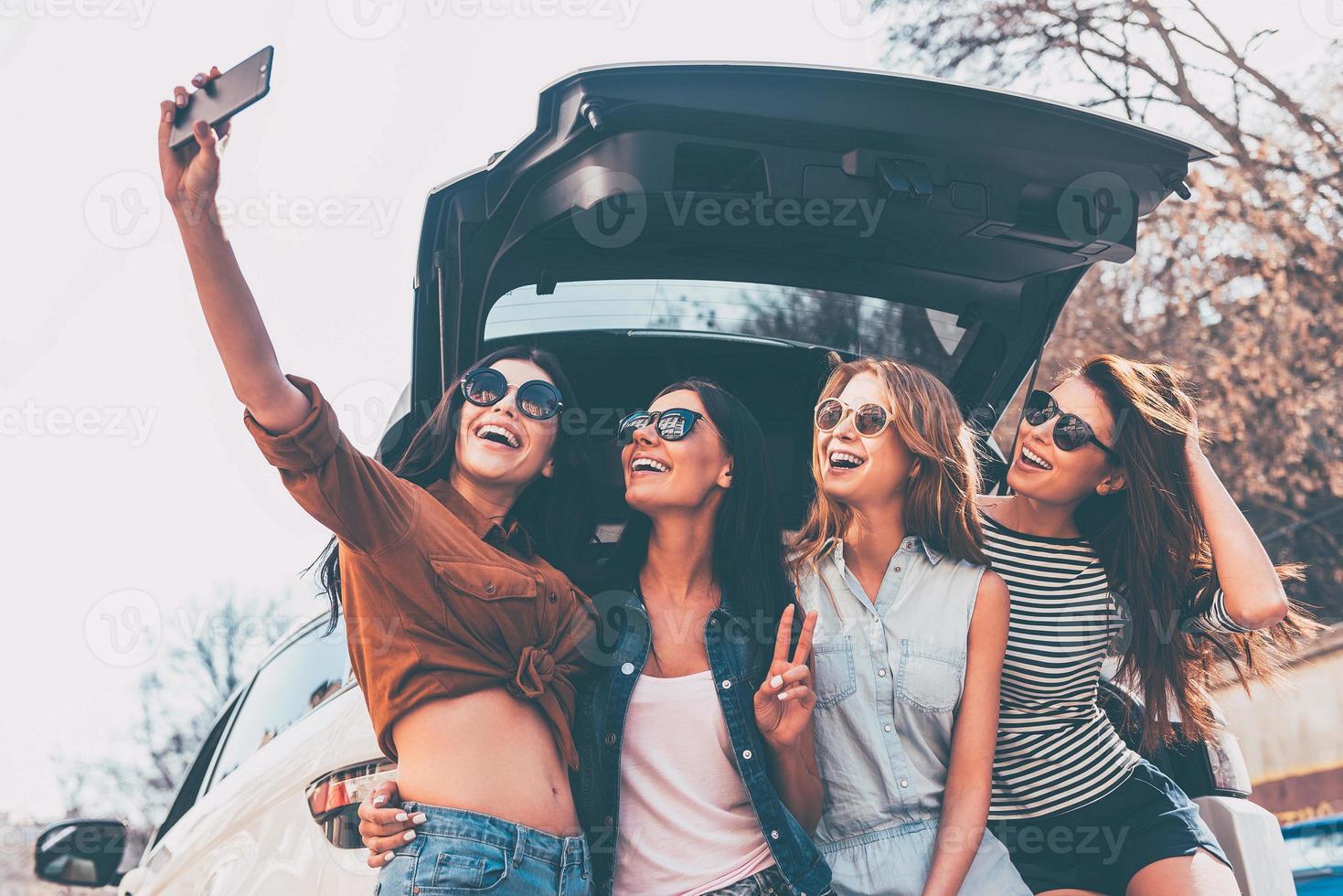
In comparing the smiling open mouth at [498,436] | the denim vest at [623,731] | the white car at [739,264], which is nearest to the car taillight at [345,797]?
the white car at [739,264]

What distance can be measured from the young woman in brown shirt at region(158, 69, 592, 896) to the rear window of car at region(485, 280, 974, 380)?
57cm

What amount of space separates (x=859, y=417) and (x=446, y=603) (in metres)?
0.98

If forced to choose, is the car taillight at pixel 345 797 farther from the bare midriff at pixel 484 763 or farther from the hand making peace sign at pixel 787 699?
the hand making peace sign at pixel 787 699

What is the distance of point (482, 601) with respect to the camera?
79.1 inches

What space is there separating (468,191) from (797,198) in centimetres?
70

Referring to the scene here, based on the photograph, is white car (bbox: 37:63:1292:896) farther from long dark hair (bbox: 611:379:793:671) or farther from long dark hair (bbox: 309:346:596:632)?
long dark hair (bbox: 611:379:793:671)

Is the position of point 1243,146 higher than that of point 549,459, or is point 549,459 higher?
point 1243,146

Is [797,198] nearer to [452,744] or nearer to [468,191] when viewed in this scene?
[468,191]

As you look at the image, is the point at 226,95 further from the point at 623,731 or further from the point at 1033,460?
the point at 1033,460

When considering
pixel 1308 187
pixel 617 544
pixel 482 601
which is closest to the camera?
pixel 482 601

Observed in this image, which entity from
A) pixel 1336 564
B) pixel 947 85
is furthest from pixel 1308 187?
pixel 947 85

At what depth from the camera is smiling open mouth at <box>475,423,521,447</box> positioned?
227cm

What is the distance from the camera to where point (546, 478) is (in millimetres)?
2475

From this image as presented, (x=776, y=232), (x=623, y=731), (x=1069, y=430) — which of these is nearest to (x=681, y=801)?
(x=623, y=731)
